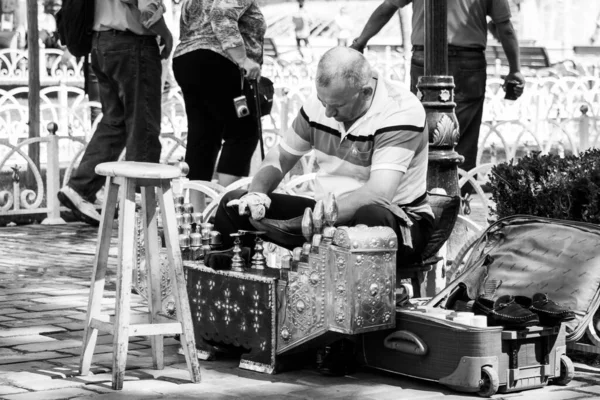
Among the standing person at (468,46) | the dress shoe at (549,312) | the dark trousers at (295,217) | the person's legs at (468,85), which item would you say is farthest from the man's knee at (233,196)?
the person's legs at (468,85)

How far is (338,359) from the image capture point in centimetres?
528

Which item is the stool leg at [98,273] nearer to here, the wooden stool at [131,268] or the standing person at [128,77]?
the wooden stool at [131,268]

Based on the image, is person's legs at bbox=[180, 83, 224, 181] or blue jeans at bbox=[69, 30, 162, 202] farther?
blue jeans at bbox=[69, 30, 162, 202]

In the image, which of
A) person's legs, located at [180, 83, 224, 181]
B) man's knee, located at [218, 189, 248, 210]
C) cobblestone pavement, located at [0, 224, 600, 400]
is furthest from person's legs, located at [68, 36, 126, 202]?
man's knee, located at [218, 189, 248, 210]

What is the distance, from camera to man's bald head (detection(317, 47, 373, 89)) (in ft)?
17.8

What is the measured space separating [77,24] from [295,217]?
158 inches

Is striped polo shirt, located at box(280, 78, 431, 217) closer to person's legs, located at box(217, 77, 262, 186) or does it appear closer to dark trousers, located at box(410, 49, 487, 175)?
person's legs, located at box(217, 77, 262, 186)

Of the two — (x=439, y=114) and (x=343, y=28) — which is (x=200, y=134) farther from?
(x=343, y=28)

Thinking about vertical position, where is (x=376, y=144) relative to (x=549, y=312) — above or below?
above

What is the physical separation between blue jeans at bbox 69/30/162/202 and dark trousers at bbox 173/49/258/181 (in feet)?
2.29

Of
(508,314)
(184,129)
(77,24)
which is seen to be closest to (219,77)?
(77,24)

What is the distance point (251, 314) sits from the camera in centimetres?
539

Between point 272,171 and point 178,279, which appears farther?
point 272,171

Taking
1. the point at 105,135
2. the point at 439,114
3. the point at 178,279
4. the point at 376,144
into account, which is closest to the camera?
the point at 178,279
